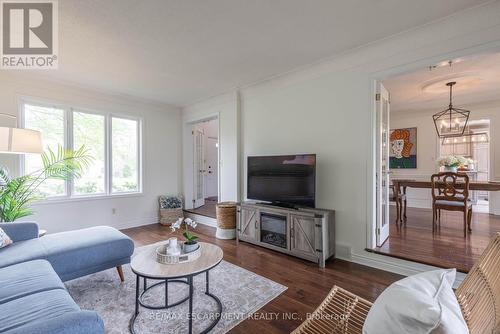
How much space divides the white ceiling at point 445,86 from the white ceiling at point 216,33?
1.05 metres

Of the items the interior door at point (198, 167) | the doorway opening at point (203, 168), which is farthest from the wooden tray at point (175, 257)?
the interior door at point (198, 167)

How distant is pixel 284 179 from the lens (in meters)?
3.23

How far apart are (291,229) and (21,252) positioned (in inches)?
106

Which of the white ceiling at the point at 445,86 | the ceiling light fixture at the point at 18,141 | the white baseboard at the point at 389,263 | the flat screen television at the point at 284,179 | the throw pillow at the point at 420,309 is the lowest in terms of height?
the white baseboard at the point at 389,263

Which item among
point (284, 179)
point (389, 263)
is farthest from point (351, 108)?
point (389, 263)

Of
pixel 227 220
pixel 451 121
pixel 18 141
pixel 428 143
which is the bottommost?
pixel 227 220

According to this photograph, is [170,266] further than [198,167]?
No

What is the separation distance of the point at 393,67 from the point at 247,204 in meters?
2.53

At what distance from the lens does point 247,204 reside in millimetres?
3537

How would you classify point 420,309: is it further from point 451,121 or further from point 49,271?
point 451,121

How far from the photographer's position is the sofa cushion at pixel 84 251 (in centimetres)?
203

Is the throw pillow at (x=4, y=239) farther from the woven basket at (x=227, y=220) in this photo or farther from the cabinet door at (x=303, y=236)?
the cabinet door at (x=303, y=236)

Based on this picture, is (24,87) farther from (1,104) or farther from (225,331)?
(225,331)

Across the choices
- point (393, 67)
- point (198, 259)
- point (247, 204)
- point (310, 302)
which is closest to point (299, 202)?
point (247, 204)
